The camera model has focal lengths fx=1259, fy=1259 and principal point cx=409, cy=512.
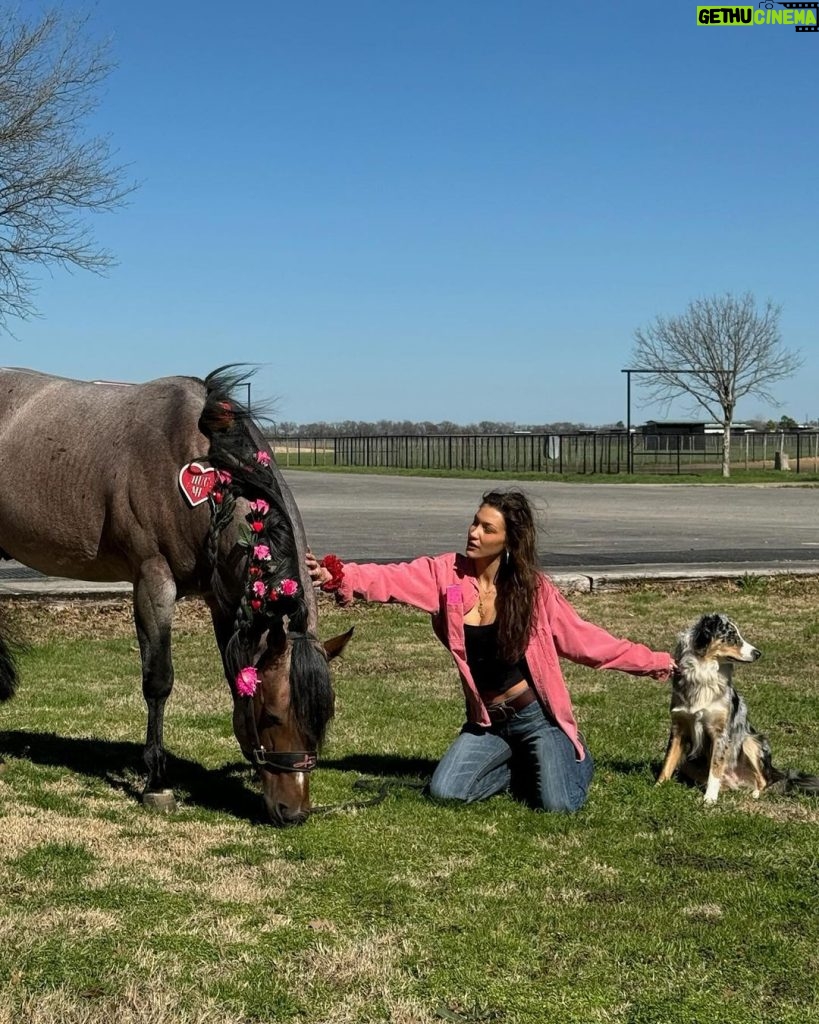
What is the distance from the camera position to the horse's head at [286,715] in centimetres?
562

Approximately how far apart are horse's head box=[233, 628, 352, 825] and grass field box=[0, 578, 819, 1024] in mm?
223

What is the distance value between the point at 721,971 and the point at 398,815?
220 centimetres

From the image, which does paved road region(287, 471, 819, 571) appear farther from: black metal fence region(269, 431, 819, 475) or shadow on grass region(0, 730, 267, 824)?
black metal fence region(269, 431, 819, 475)

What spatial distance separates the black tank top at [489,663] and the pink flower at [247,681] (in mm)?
1262

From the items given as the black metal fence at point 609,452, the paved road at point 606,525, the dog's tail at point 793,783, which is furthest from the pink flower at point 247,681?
the black metal fence at point 609,452

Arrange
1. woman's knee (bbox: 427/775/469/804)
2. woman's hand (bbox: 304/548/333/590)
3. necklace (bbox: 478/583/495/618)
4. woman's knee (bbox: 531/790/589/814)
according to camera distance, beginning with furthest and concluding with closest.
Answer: necklace (bbox: 478/583/495/618), woman's knee (bbox: 427/775/469/804), woman's knee (bbox: 531/790/589/814), woman's hand (bbox: 304/548/333/590)

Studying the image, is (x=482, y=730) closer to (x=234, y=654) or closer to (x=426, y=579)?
(x=426, y=579)

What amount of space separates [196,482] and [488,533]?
1.49m

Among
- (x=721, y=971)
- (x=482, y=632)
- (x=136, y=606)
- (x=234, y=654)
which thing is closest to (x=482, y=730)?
(x=482, y=632)

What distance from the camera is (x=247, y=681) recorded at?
5.65 meters

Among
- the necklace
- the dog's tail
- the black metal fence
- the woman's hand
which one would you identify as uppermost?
the black metal fence

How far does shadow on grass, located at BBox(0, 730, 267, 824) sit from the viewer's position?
21.2 ft

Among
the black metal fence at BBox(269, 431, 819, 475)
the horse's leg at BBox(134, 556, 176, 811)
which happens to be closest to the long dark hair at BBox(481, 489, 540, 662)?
the horse's leg at BBox(134, 556, 176, 811)

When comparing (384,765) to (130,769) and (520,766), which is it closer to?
(520,766)
